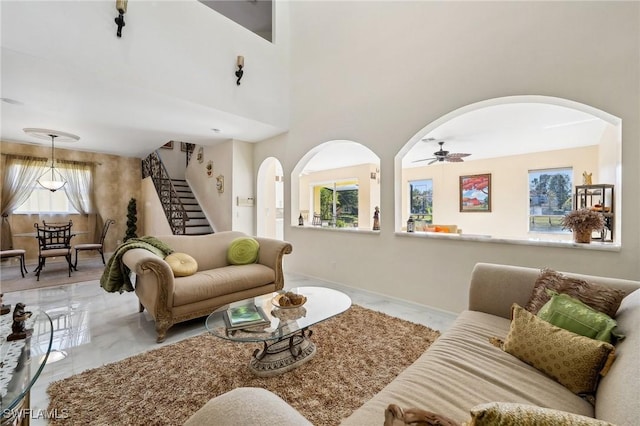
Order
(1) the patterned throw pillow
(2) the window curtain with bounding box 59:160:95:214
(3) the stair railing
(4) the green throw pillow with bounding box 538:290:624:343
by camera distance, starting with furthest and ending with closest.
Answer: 1. (2) the window curtain with bounding box 59:160:95:214
2. (3) the stair railing
3. (1) the patterned throw pillow
4. (4) the green throw pillow with bounding box 538:290:624:343

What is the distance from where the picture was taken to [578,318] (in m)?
1.36

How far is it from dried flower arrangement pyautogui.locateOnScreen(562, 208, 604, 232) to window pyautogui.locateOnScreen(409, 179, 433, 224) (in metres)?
5.52

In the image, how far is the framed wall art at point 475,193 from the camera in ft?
22.4

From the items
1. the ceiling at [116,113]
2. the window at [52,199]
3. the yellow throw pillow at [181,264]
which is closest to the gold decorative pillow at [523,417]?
the yellow throw pillow at [181,264]

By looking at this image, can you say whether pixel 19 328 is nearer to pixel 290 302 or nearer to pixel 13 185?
pixel 290 302

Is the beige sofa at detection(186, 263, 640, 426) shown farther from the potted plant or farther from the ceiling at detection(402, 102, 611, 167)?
the ceiling at detection(402, 102, 611, 167)

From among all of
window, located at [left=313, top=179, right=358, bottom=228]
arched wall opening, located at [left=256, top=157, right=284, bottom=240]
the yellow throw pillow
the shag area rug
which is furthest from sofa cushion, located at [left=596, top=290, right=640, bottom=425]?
window, located at [left=313, top=179, right=358, bottom=228]

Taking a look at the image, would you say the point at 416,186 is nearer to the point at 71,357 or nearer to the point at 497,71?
the point at 497,71

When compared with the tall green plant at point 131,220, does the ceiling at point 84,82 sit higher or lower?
higher

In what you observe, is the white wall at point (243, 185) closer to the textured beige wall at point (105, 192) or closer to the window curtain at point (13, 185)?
the textured beige wall at point (105, 192)

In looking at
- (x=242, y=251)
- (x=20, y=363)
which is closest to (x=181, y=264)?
→ (x=242, y=251)

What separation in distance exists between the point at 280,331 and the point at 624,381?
1606mm

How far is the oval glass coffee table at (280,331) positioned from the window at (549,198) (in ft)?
19.9

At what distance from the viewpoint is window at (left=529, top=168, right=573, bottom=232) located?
5840 mm
